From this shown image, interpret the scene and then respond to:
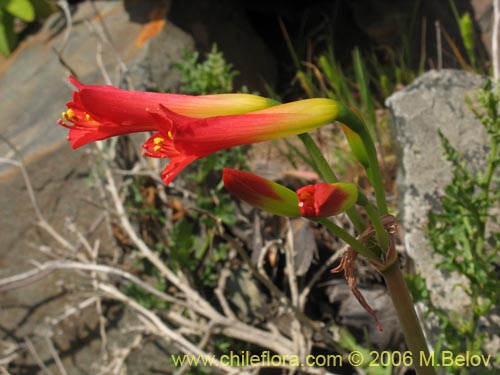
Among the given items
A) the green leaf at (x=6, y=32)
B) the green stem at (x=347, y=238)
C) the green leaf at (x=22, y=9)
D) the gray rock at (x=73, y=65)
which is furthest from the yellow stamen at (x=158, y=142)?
the gray rock at (x=73, y=65)

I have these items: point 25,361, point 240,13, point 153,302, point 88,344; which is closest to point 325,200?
point 153,302

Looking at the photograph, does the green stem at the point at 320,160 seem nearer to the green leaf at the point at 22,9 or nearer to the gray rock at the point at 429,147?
the gray rock at the point at 429,147

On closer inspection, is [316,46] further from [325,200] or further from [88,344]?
[325,200]

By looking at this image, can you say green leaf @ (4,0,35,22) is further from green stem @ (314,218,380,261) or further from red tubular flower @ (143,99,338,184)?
green stem @ (314,218,380,261)

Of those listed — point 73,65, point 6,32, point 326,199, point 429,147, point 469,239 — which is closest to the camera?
point 326,199

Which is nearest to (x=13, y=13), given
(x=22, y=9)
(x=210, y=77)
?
(x=22, y=9)

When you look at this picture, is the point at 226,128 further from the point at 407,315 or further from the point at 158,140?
the point at 407,315

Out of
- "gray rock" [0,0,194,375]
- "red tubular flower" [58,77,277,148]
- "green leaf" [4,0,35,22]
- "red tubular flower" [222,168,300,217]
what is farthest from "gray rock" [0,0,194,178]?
"red tubular flower" [222,168,300,217]
